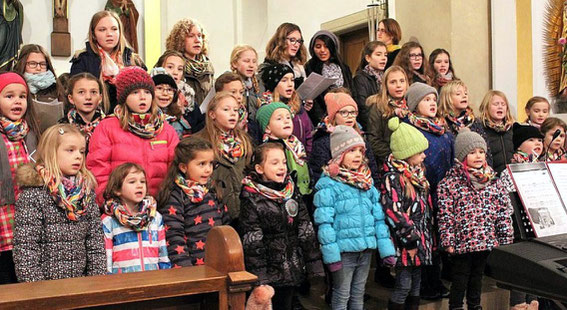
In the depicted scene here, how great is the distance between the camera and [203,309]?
6.87 ft

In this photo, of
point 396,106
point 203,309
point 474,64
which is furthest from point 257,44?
point 203,309

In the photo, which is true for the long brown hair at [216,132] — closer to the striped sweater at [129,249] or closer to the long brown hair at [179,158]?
the long brown hair at [179,158]

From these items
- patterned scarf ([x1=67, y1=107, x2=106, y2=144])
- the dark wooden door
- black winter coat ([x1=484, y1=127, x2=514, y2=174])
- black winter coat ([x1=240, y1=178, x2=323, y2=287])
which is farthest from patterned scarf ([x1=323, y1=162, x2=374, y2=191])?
the dark wooden door

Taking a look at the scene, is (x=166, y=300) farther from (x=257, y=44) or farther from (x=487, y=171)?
(x=257, y=44)

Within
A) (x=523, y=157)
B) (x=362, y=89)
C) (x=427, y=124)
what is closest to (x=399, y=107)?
(x=427, y=124)

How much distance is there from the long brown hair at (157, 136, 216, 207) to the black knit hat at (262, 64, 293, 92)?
1200mm

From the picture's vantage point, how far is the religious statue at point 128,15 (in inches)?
299

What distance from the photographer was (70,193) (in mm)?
3062

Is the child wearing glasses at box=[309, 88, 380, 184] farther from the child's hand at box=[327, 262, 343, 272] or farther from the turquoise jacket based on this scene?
the child's hand at box=[327, 262, 343, 272]

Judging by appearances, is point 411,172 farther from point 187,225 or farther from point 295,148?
point 187,225

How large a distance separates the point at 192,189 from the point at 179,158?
196 millimetres

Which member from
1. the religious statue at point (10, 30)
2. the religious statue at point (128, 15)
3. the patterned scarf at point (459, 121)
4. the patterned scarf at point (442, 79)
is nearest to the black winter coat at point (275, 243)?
the patterned scarf at point (459, 121)

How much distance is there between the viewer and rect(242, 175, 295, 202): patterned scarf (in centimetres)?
354

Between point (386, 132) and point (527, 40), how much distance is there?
2.41 metres
